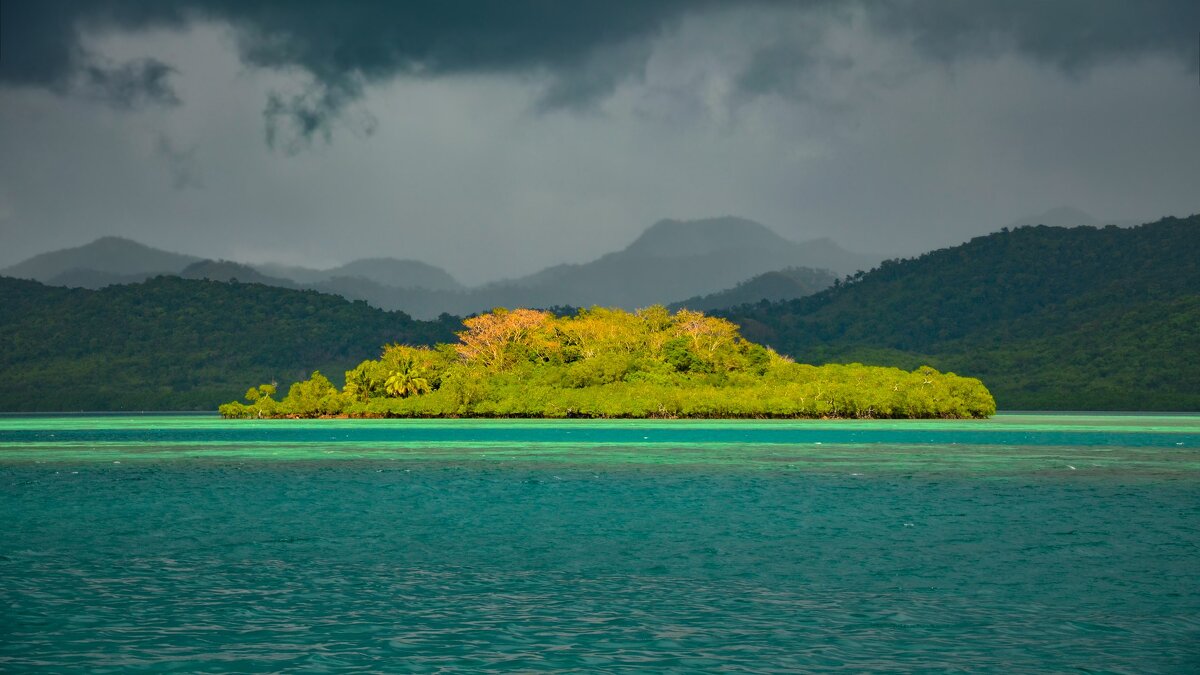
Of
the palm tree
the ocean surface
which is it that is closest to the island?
the palm tree

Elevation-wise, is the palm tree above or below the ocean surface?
above

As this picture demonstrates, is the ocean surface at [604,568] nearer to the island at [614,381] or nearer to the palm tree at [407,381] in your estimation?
the island at [614,381]

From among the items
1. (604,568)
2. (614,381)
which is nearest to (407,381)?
(614,381)

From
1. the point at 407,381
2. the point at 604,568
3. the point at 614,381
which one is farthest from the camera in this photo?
the point at 407,381

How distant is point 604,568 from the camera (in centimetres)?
2138

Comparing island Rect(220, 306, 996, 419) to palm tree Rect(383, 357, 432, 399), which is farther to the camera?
palm tree Rect(383, 357, 432, 399)

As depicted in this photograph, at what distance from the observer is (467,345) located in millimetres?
116875

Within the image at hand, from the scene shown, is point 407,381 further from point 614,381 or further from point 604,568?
point 604,568

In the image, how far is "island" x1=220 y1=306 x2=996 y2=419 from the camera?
10388 cm

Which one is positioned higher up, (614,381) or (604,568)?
(614,381)

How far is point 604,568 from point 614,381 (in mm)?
86509

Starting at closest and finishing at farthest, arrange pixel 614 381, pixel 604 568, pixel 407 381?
1. pixel 604 568
2. pixel 614 381
3. pixel 407 381

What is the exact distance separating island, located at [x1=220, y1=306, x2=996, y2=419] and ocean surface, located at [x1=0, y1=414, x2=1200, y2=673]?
5867cm

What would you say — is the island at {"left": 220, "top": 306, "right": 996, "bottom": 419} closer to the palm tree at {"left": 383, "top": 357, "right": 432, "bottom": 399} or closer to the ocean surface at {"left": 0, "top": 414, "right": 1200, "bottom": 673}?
the palm tree at {"left": 383, "top": 357, "right": 432, "bottom": 399}
